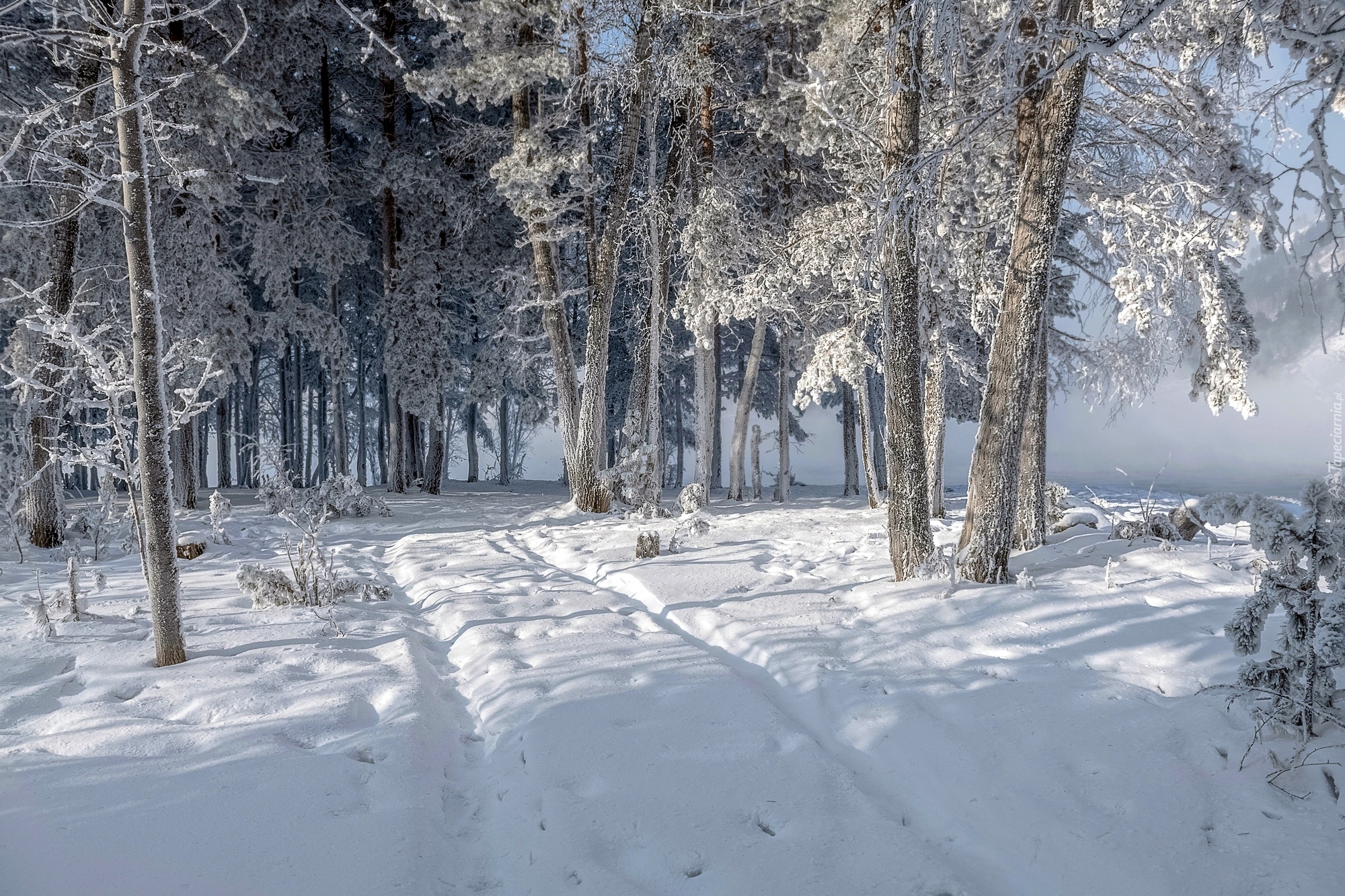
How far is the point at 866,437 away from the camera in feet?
46.5

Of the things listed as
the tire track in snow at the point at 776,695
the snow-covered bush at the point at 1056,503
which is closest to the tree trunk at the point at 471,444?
the tire track in snow at the point at 776,695

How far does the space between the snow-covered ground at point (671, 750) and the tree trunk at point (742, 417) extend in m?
8.91

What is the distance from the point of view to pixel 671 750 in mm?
3406

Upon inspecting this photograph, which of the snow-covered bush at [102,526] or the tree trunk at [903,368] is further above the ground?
the tree trunk at [903,368]

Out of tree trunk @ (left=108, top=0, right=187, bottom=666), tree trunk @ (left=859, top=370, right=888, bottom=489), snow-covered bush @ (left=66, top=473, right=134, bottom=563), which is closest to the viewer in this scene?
tree trunk @ (left=108, top=0, right=187, bottom=666)

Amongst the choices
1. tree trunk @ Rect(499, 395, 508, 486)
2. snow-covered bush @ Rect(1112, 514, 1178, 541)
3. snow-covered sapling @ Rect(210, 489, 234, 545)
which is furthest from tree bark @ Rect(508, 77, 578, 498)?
tree trunk @ Rect(499, 395, 508, 486)

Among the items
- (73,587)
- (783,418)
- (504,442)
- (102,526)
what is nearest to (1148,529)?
(73,587)

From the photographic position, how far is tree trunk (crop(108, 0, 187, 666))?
171 inches

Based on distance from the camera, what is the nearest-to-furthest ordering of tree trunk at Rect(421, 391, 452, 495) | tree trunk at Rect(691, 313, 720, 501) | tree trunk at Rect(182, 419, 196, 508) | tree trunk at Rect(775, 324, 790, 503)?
tree trunk at Rect(182, 419, 196, 508), tree trunk at Rect(691, 313, 720, 501), tree trunk at Rect(775, 324, 790, 503), tree trunk at Rect(421, 391, 452, 495)

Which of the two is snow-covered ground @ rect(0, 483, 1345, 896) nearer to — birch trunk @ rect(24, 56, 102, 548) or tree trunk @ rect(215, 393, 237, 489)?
birch trunk @ rect(24, 56, 102, 548)

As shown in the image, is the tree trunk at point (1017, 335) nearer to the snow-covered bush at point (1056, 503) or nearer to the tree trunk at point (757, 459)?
the snow-covered bush at point (1056, 503)

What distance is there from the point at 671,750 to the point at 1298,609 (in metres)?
2.75

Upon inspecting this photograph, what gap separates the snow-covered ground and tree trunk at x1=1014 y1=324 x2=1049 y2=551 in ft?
5.29

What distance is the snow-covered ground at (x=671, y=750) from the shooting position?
261 cm
